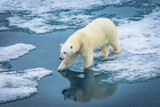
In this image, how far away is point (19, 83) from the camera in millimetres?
4574

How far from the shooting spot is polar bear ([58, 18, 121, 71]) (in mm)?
4711

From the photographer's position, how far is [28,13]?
854 cm

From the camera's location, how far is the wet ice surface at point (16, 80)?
4250mm

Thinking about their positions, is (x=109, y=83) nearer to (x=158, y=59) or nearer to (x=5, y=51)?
(x=158, y=59)

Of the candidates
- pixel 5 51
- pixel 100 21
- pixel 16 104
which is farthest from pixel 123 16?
pixel 16 104

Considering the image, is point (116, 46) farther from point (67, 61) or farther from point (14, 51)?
point (14, 51)

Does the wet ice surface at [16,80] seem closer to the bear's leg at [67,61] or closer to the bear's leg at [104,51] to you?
the bear's leg at [67,61]

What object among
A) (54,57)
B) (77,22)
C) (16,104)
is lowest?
(16,104)

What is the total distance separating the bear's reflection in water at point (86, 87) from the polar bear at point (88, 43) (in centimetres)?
26

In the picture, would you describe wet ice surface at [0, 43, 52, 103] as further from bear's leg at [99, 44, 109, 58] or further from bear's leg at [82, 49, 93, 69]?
bear's leg at [99, 44, 109, 58]

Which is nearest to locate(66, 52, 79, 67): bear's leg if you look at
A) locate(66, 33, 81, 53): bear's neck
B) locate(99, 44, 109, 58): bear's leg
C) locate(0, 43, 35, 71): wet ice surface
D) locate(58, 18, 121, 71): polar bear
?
locate(58, 18, 121, 71): polar bear

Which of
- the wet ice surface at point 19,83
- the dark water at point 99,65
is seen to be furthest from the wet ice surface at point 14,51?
the wet ice surface at point 19,83

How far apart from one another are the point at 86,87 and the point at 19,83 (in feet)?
3.72

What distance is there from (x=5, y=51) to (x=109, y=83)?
2.59 metres
